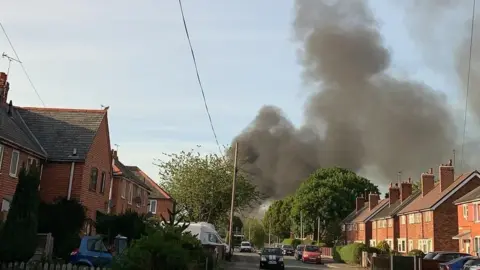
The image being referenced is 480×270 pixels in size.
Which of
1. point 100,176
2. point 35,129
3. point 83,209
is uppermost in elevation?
point 35,129

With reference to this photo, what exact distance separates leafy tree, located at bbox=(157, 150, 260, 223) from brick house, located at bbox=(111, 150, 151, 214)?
6.16 m

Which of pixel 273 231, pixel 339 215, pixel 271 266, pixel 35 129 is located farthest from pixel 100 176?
pixel 273 231

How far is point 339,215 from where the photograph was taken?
85.7 m

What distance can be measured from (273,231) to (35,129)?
327 feet

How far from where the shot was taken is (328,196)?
284 feet

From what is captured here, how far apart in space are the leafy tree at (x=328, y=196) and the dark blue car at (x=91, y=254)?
66.4 metres

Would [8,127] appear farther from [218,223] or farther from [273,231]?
[273,231]

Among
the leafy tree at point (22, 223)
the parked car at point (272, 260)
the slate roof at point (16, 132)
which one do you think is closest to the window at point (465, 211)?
the parked car at point (272, 260)

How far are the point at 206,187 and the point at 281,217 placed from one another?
70822mm

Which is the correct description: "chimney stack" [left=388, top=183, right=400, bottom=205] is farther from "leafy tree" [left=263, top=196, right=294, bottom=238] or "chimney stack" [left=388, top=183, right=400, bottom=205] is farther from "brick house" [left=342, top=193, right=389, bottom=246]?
"leafy tree" [left=263, top=196, right=294, bottom=238]

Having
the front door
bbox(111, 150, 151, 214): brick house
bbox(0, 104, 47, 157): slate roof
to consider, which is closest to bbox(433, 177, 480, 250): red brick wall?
the front door

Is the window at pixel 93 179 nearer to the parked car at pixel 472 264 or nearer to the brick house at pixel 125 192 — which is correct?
the brick house at pixel 125 192

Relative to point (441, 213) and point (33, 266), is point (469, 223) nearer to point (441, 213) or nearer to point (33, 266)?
point (441, 213)

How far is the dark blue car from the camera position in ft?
64.3
